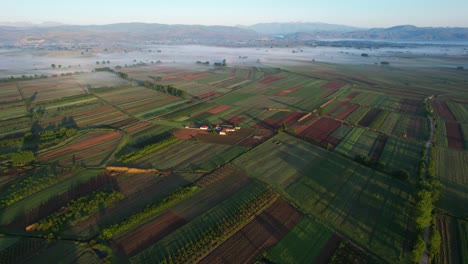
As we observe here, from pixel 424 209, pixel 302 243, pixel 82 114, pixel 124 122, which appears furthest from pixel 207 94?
pixel 424 209

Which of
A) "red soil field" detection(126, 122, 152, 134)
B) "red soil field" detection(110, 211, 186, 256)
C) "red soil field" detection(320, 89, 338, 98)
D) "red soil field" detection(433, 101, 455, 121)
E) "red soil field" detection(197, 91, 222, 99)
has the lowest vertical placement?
"red soil field" detection(110, 211, 186, 256)

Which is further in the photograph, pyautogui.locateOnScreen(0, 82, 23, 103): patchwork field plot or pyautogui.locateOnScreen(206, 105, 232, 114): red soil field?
pyautogui.locateOnScreen(0, 82, 23, 103): patchwork field plot

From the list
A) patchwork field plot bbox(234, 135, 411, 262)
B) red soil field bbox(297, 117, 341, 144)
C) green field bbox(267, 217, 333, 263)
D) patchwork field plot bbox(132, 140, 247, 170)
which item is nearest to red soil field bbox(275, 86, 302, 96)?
red soil field bbox(297, 117, 341, 144)

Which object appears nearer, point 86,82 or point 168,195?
point 168,195

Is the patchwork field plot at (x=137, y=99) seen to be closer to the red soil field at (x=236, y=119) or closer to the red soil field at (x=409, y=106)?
the red soil field at (x=236, y=119)

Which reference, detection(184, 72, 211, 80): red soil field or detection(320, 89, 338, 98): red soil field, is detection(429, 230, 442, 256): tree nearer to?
detection(320, 89, 338, 98): red soil field

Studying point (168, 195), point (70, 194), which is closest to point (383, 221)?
point (168, 195)

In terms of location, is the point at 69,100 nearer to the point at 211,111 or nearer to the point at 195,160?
the point at 211,111

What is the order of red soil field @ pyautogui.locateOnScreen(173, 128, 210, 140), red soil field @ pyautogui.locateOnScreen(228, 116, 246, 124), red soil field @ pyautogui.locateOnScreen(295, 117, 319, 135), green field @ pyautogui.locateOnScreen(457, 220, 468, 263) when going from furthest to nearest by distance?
red soil field @ pyautogui.locateOnScreen(228, 116, 246, 124) < red soil field @ pyautogui.locateOnScreen(295, 117, 319, 135) < red soil field @ pyautogui.locateOnScreen(173, 128, 210, 140) < green field @ pyautogui.locateOnScreen(457, 220, 468, 263)
